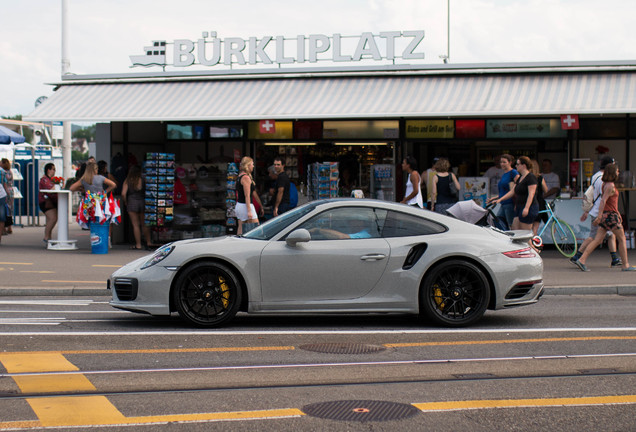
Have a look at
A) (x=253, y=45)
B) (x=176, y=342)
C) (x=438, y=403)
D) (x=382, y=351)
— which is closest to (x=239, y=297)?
(x=176, y=342)

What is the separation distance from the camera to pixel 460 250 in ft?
28.8

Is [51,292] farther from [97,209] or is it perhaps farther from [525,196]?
[525,196]

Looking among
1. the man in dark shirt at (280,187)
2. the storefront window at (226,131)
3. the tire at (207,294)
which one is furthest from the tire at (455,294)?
the storefront window at (226,131)

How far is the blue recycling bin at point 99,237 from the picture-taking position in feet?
57.6

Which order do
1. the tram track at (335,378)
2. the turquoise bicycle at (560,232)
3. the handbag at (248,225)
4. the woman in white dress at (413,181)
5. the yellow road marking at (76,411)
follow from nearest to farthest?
the yellow road marking at (76,411)
the tram track at (335,378)
the handbag at (248,225)
the woman in white dress at (413,181)
the turquoise bicycle at (560,232)

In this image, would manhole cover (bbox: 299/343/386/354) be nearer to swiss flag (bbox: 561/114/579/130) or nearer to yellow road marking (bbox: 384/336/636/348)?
yellow road marking (bbox: 384/336/636/348)

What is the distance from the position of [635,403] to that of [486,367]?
4.57ft

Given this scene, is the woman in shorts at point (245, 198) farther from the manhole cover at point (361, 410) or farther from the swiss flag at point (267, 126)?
the manhole cover at point (361, 410)

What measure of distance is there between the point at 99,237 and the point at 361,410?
506 inches

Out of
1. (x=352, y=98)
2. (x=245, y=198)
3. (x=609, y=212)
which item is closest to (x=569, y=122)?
(x=609, y=212)

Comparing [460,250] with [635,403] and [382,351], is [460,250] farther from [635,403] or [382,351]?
[635,403]

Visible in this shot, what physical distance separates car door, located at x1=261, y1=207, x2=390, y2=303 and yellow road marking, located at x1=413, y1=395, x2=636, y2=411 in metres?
3.01

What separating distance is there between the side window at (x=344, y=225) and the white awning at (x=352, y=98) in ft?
30.2

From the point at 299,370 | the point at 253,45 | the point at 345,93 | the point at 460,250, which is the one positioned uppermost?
the point at 253,45
